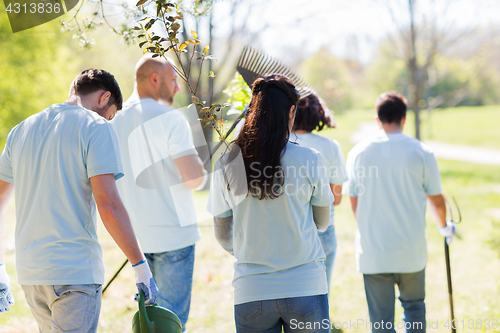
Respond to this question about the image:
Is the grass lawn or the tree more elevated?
the tree

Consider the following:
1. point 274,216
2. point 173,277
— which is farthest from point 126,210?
point 173,277

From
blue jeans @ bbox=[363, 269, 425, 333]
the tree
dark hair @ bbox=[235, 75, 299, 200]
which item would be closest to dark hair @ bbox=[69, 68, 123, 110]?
dark hair @ bbox=[235, 75, 299, 200]

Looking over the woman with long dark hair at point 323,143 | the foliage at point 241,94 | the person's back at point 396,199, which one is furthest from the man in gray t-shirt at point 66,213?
the person's back at point 396,199

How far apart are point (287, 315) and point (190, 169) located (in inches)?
46.1

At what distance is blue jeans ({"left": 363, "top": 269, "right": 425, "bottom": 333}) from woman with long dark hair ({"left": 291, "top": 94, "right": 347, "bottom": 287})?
1.20ft

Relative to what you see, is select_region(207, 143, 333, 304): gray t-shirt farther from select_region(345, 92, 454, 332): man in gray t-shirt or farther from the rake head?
select_region(345, 92, 454, 332): man in gray t-shirt

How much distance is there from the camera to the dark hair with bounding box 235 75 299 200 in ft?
5.81

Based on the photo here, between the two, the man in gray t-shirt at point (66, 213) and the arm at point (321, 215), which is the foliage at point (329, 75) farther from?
the man in gray t-shirt at point (66, 213)

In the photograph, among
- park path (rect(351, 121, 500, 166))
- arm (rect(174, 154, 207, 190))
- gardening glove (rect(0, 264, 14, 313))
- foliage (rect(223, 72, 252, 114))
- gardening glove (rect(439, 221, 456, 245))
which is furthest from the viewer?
park path (rect(351, 121, 500, 166))

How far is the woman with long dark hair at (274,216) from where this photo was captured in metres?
1.78

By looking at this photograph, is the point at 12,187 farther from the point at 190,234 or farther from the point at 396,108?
the point at 396,108

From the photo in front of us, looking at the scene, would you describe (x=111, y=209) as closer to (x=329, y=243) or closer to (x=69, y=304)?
(x=69, y=304)

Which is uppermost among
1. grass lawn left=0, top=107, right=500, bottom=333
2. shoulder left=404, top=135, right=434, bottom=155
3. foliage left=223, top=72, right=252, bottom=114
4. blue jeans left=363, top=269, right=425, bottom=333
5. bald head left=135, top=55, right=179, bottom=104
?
bald head left=135, top=55, right=179, bottom=104

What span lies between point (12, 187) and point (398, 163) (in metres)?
2.37
